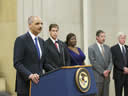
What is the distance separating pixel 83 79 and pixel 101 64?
2708mm

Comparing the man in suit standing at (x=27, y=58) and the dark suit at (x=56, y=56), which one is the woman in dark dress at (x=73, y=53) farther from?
the man in suit standing at (x=27, y=58)

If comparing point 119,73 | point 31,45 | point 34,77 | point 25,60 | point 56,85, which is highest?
point 31,45

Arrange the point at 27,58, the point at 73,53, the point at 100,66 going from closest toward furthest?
the point at 27,58 < the point at 73,53 < the point at 100,66

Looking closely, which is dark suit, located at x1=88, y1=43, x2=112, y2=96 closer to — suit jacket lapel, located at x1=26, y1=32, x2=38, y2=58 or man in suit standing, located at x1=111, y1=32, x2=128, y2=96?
man in suit standing, located at x1=111, y1=32, x2=128, y2=96

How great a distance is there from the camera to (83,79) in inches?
126

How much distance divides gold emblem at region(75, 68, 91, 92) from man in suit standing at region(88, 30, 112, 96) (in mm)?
2538

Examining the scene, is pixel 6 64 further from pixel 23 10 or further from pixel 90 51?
pixel 90 51

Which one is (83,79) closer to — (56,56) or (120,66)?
(56,56)

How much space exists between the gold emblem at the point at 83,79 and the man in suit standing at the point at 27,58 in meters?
0.49

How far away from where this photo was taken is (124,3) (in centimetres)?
805

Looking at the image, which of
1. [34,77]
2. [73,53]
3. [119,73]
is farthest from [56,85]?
[119,73]

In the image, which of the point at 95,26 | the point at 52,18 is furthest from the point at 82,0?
the point at 52,18

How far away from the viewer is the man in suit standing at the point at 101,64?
19.0 feet

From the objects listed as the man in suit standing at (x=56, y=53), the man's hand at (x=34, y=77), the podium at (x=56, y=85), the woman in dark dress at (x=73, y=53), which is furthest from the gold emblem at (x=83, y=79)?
the woman in dark dress at (x=73, y=53)
